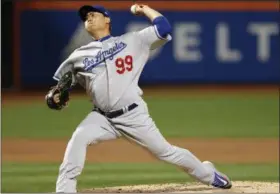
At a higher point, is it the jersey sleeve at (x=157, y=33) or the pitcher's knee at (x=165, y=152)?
the jersey sleeve at (x=157, y=33)

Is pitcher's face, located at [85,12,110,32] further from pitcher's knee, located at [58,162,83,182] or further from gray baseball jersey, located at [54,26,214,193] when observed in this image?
pitcher's knee, located at [58,162,83,182]

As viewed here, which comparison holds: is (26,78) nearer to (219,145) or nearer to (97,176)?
(219,145)

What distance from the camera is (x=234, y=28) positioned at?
62.4 feet

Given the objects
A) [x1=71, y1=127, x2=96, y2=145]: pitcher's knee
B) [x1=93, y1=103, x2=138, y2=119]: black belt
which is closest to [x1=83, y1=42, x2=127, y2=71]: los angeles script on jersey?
[x1=93, y1=103, x2=138, y2=119]: black belt

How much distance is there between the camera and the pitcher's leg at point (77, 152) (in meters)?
6.23

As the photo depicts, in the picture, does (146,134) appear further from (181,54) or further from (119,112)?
(181,54)

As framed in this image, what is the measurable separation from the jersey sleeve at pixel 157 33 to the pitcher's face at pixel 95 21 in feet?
1.05

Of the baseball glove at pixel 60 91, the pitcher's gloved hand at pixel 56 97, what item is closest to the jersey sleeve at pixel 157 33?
the baseball glove at pixel 60 91

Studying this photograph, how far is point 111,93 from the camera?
6.32 meters

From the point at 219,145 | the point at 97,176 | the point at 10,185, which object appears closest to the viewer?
the point at 10,185

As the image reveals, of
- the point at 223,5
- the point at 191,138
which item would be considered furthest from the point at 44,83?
the point at 191,138

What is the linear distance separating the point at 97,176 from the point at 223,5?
11.3 m

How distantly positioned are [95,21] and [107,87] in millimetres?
582

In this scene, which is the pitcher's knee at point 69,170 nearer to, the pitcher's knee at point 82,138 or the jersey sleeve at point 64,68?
the pitcher's knee at point 82,138
